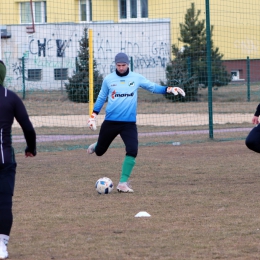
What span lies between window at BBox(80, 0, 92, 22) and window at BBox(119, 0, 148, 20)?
5.82 feet

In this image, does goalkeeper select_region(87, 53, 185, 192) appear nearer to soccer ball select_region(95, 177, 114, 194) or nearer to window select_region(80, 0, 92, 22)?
soccer ball select_region(95, 177, 114, 194)

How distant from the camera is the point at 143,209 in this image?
8438mm

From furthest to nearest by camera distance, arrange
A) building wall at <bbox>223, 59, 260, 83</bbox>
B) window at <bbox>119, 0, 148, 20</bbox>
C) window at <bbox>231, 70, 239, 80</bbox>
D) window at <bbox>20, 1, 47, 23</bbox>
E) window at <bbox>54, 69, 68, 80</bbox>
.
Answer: window at <bbox>119, 0, 148, 20</bbox> < window at <bbox>20, 1, 47, 23</bbox> < window at <bbox>231, 70, 239, 80</bbox> < window at <bbox>54, 69, 68, 80</bbox> < building wall at <bbox>223, 59, 260, 83</bbox>

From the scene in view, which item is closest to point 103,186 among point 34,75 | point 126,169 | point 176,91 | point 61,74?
point 126,169

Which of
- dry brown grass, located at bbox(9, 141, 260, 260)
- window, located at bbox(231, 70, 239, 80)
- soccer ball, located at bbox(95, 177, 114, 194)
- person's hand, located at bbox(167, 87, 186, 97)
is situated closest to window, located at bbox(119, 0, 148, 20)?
window, located at bbox(231, 70, 239, 80)

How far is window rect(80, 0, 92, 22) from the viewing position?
28.0m

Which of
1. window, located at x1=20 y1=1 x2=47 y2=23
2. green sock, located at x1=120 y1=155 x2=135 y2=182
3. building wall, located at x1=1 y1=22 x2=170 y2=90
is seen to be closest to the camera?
green sock, located at x1=120 y1=155 x2=135 y2=182

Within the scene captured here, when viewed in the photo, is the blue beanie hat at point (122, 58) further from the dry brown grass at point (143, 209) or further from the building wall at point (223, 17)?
the building wall at point (223, 17)

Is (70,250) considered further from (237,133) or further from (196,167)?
(237,133)

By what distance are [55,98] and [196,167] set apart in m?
12.2

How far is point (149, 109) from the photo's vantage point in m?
25.5

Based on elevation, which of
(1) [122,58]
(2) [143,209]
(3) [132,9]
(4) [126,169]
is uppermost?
(3) [132,9]

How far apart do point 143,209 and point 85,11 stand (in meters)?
21.9

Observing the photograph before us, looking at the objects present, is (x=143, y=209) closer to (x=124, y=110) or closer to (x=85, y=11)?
(x=124, y=110)
